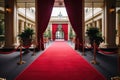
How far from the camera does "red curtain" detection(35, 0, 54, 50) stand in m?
10.8

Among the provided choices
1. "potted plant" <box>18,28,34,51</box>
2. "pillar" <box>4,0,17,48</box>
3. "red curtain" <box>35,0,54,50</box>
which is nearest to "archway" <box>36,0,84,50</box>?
"red curtain" <box>35,0,54,50</box>

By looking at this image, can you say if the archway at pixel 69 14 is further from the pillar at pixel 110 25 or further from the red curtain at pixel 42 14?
the pillar at pixel 110 25

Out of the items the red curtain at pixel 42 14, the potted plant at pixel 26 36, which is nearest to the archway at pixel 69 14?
the red curtain at pixel 42 14

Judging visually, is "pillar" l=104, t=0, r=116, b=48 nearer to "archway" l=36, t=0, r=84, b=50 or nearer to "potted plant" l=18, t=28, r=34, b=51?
"archway" l=36, t=0, r=84, b=50

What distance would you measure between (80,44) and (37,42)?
2903 mm

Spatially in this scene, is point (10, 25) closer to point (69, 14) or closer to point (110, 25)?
point (69, 14)

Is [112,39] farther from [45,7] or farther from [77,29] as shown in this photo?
[45,7]

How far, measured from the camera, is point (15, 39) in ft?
38.4

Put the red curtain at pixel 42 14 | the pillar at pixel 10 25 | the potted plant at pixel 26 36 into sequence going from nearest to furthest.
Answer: the potted plant at pixel 26 36 → the red curtain at pixel 42 14 → the pillar at pixel 10 25

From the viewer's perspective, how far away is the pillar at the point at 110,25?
11.5 m

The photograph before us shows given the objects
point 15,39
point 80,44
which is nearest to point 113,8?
point 80,44

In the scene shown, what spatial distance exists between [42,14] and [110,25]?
195 inches

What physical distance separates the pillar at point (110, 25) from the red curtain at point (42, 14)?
4146mm

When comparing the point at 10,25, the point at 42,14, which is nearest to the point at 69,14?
the point at 42,14
